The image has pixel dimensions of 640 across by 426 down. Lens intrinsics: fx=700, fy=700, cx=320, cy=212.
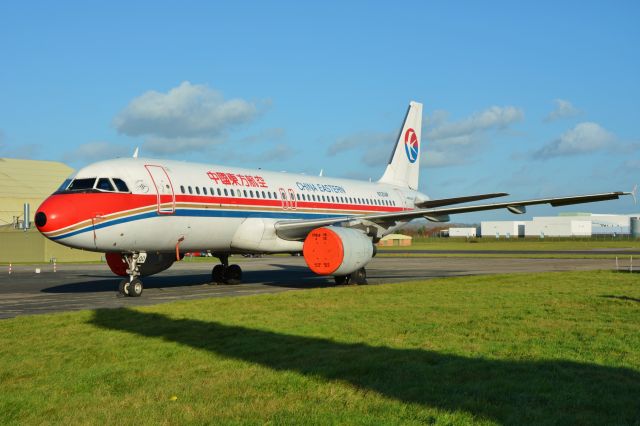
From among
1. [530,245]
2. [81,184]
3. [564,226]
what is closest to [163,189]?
[81,184]

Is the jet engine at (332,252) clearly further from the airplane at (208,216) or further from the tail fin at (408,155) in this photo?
the tail fin at (408,155)

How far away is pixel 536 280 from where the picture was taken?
77.2 feet

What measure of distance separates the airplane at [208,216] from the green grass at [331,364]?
5001 millimetres

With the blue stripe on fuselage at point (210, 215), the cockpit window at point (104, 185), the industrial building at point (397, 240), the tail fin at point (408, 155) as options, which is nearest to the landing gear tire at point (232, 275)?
the blue stripe on fuselage at point (210, 215)

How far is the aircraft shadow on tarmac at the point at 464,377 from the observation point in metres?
6.61

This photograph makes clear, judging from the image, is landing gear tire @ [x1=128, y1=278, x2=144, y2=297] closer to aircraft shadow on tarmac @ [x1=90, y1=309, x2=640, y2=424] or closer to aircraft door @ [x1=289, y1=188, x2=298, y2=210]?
aircraft door @ [x1=289, y1=188, x2=298, y2=210]

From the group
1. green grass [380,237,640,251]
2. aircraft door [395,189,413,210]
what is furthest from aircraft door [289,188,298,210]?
green grass [380,237,640,251]

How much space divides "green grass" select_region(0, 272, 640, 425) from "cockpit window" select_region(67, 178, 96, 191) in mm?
5893

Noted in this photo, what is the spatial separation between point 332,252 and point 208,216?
13.8 feet

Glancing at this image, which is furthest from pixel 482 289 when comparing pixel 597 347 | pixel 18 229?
pixel 18 229

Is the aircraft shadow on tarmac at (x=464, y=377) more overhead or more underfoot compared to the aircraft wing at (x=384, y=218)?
more underfoot

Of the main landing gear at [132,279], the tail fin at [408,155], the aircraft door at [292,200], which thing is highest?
the tail fin at [408,155]

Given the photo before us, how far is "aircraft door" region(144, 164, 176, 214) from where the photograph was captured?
69.5 ft

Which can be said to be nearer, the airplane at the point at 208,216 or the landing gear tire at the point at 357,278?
the airplane at the point at 208,216
